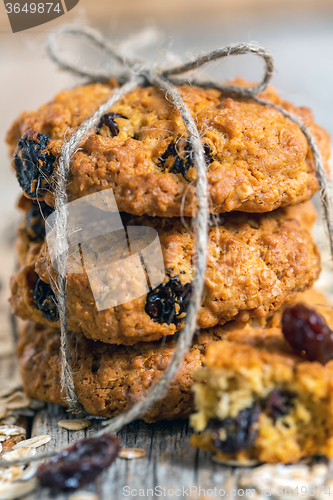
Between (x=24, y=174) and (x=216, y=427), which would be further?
(x=24, y=174)

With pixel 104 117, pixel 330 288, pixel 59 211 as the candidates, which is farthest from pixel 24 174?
pixel 330 288

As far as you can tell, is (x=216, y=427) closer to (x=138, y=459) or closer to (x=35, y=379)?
(x=138, y=459)

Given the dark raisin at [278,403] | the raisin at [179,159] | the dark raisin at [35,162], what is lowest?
the dark raisin at [278,403]

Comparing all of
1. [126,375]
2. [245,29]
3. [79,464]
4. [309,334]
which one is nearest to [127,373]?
[126,375]

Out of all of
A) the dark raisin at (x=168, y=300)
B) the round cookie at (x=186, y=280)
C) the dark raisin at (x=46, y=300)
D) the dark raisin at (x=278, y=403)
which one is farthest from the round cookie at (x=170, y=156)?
the dark raisin at (x=278, y=403)

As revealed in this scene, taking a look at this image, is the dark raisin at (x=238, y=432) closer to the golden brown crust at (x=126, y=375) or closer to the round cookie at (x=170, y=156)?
the golden brown crust at (x=126, y=375)

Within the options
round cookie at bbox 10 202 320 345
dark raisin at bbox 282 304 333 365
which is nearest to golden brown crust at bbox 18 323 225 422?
round cookie at bbox 10 202 320 345
